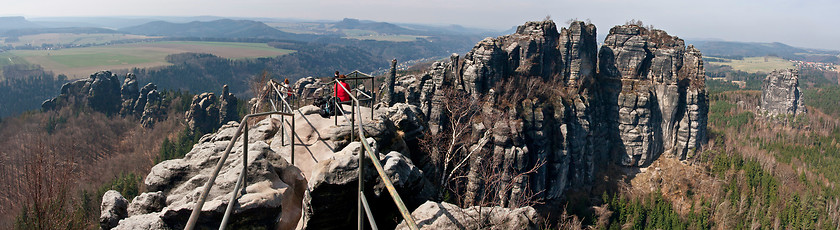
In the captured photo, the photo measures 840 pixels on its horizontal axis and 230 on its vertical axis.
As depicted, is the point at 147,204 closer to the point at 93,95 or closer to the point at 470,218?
the point at 470,218

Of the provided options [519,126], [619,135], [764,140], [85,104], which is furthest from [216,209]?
[764,140]

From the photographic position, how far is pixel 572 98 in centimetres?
6406

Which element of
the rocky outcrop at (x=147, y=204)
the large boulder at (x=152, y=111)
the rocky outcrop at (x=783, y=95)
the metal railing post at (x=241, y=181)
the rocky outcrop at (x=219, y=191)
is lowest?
the large boulder at (x=152, y=111)

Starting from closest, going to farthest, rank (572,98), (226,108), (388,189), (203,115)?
1. (388,189)
2. (572,98)
3. (203,115)
4. (226,108)

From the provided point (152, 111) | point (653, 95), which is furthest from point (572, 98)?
point (152, 111)

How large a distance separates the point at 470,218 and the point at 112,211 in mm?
7661

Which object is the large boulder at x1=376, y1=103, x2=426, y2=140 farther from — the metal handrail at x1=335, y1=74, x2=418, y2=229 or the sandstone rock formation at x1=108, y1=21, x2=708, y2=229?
the metal handrail at x1=335, y1=74, x2=418, y2=229

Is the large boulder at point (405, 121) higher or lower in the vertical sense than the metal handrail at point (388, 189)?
lower

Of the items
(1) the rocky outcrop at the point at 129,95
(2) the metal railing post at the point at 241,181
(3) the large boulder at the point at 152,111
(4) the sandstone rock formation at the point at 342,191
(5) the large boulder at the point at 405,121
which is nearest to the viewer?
(2) the metal railing post at the point at 241,181

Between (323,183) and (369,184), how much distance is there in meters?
0.87

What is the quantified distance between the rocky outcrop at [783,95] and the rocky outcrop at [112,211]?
162693mm

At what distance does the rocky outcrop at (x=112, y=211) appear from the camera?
31.2 feet

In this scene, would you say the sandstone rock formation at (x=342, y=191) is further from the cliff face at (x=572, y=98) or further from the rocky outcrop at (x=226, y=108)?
the rocky outcrop at (x=226, y=108)

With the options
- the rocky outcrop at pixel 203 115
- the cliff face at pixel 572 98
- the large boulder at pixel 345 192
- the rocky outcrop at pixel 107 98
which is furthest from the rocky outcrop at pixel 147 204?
the rocky outcrop at pixel 107 98
